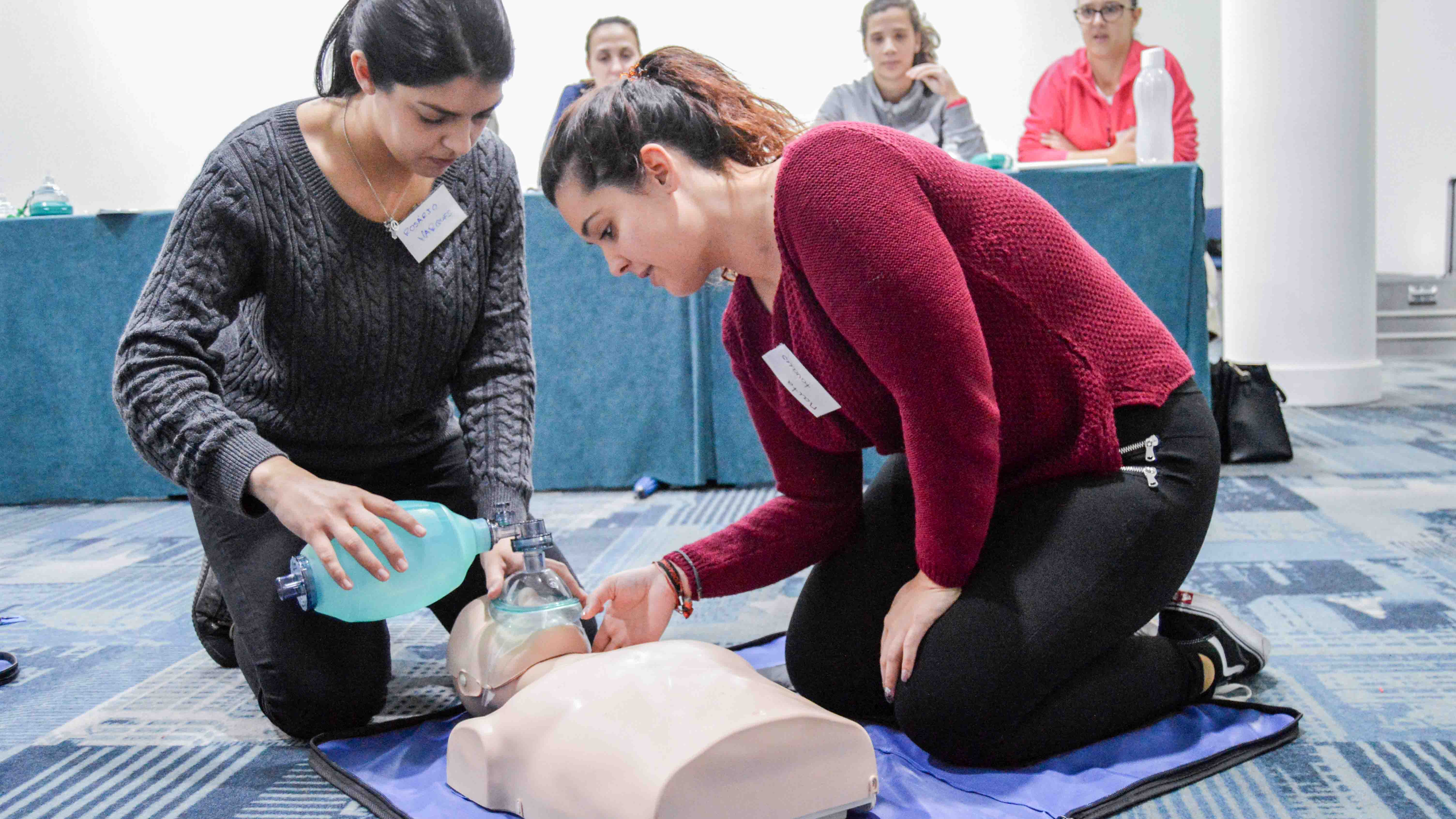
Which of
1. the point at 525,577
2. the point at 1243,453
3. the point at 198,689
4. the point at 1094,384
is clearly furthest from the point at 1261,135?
the point at 198,689

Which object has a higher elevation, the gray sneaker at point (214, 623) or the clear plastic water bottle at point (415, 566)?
the clear plastic water bottle at point (415, 566)

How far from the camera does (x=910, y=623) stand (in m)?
1.17

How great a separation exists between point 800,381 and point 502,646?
454 millimetres

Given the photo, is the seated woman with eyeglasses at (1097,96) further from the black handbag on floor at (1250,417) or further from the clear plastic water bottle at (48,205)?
the clear plastic water bottle at (48,205)

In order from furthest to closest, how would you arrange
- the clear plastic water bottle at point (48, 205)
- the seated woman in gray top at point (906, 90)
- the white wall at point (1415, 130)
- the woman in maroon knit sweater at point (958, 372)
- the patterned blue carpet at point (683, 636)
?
the white wall at point (1415, 130) < the seated woman in gray top at point (906, 90) < the clear plastic water bottle at point (48, 205) < the patterned blue carpet at point (683, 636) < the woman in maroon knit sweater at point (958, 372)

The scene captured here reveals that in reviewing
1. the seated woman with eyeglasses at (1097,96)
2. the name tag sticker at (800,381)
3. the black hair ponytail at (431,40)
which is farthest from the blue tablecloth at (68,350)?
the seated woman with eyeglasses at (1097,96)

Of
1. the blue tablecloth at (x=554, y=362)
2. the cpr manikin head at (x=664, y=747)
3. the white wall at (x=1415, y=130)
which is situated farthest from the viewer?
the white wall at (x=1415, y=130)

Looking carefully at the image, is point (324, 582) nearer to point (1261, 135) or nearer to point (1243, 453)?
point (1243, 453)

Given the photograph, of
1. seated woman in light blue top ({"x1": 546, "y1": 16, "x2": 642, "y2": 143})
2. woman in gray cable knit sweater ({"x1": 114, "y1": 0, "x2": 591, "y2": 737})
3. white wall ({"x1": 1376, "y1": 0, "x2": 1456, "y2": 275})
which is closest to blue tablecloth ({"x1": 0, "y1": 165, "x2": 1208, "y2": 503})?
seated woman in light blue top ({"x1": 546, "y1": 16, "x2": 642, "y2": 143})

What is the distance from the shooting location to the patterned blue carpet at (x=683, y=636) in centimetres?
117

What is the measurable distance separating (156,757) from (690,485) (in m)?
1.74

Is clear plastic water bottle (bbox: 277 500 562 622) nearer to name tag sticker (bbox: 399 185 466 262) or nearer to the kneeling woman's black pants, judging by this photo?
name tag sticker (bbox: 399 185 466 262)

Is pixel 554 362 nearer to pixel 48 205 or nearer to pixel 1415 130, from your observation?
pixel 48 205

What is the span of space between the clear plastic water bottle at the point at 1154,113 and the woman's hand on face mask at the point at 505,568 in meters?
2.05
